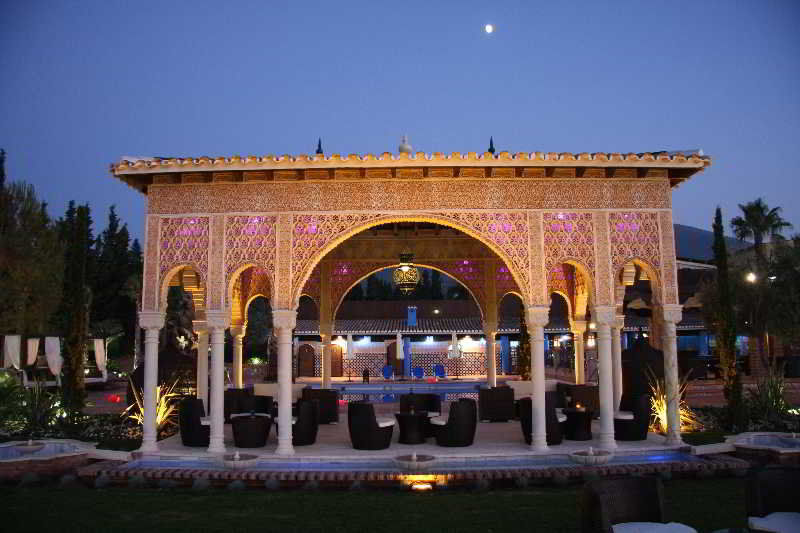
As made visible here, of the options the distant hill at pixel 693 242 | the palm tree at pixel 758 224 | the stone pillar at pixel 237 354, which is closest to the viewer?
the stone pillar at pixel 237 354

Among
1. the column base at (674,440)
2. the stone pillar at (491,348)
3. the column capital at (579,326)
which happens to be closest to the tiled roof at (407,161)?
the column base at (674,440)

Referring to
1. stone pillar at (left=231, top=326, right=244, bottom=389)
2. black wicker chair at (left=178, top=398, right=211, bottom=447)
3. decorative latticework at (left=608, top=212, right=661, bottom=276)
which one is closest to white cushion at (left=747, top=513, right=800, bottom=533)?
decorative latticework at (left=608, top=212, right=661, bottom=276)

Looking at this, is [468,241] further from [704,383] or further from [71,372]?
[704,383]

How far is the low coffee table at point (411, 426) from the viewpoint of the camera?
26.4ft

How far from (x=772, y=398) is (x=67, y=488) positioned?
929 centimetres

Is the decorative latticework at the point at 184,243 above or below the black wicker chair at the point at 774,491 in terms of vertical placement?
above

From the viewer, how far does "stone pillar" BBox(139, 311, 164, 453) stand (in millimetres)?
7500

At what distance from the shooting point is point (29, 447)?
23.9ft

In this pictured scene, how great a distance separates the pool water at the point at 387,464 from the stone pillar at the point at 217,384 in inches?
10.5

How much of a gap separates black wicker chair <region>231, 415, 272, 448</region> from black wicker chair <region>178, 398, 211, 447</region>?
0.39m

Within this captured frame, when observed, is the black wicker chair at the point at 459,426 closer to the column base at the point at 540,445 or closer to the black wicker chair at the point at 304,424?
the column base at the point at 540,445

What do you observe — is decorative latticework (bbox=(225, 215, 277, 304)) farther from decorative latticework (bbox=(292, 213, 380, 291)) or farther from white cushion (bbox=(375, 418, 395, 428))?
white cushion (bbox=(375, 418, 395, 428))

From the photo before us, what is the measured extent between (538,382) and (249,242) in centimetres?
395

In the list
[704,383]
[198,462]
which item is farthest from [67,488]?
[704,383]
